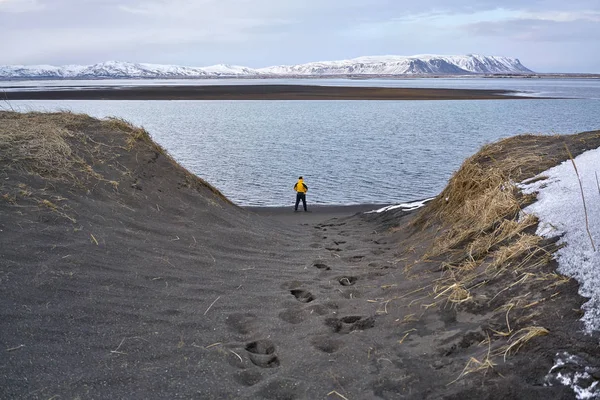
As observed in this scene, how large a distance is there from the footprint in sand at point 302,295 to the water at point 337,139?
6.96 m

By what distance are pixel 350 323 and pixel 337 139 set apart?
28246 mm

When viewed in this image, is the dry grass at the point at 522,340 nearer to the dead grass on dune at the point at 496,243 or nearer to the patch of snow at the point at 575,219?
the dead grass on dune at the point at 496,243

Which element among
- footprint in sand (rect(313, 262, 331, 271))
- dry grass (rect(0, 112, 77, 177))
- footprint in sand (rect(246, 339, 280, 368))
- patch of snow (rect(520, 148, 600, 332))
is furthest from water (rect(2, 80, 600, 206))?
dry grass (rect(0, 112, 77, 177))

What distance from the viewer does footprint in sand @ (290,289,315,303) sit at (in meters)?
6.27

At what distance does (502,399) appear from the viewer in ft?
11.1

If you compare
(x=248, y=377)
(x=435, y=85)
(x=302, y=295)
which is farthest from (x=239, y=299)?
(x=435, y=85)

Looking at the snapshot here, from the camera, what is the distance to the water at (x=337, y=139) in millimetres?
20312

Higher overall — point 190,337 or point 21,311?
point 21,311

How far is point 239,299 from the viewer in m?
6.02

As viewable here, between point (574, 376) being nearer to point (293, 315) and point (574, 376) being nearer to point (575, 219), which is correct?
point (575, 219)

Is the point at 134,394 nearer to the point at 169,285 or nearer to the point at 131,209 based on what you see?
the point at 169,285

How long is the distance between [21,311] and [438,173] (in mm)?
20390

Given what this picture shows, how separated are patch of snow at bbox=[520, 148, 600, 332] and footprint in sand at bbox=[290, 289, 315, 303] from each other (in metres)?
2.76

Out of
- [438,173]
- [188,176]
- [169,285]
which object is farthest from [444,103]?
[169,285]
